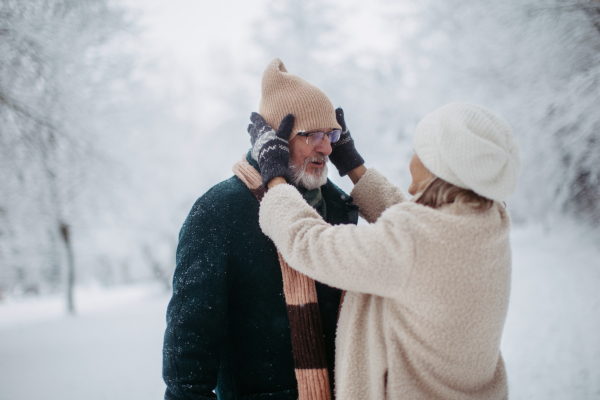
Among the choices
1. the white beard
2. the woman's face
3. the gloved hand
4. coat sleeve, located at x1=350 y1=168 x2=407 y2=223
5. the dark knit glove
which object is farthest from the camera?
the gloved hand

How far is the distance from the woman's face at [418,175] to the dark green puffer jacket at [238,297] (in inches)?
24.5

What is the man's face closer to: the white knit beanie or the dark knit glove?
the dark knit glove

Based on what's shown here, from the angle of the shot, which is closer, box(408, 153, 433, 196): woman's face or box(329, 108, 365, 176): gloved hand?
box(408, 153, 433, 196): woman's face

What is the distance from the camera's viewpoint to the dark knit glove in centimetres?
145

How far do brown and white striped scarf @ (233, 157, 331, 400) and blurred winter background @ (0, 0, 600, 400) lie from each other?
371 centimetres

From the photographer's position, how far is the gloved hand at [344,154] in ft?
6.51

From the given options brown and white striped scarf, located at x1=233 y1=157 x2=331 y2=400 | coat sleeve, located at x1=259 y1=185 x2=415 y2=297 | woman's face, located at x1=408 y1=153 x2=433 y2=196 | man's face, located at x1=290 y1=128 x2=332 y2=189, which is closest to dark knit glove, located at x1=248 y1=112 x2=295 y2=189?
man's face, located at x1=290 y1=128 x2=332 y2=189

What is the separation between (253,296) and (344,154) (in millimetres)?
920

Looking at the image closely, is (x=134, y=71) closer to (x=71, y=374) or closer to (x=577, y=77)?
(x=71, y=374)

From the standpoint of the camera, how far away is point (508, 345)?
Answer: 16.9 feet

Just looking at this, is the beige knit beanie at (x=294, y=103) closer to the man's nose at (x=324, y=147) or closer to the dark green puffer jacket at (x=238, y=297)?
the man's nose at (x=324, y=147)

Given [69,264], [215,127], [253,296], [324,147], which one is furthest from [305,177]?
[215,127]

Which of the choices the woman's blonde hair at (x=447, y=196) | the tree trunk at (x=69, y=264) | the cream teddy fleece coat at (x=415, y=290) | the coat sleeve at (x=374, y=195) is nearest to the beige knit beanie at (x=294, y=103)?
the coat sleeve at (x=374, y=195)

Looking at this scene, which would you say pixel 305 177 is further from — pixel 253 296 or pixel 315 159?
pixel 253 296
